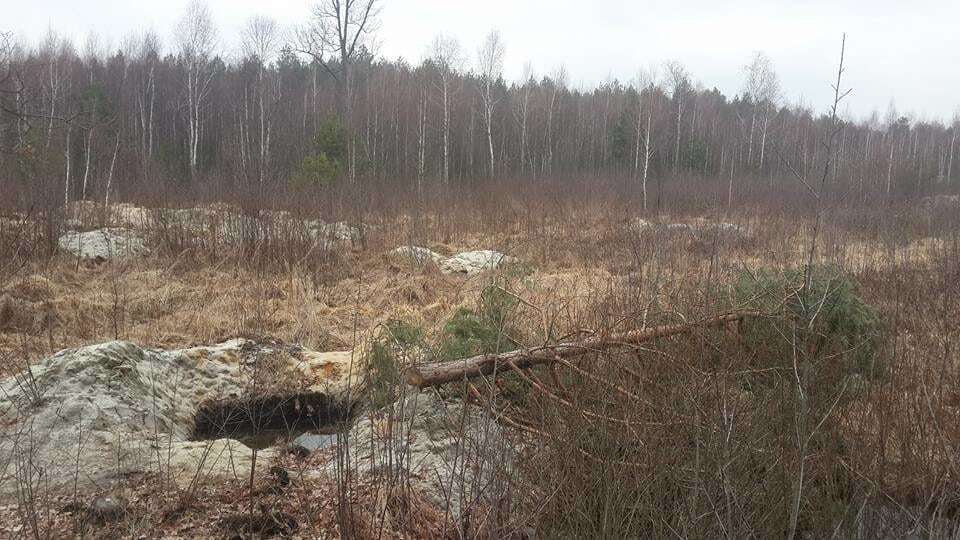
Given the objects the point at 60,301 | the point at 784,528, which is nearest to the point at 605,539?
the point at 784,528

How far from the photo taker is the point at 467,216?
14484mm

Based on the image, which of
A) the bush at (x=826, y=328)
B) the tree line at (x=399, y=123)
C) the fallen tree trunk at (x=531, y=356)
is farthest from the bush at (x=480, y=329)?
the tree line at (x=399, y=123)

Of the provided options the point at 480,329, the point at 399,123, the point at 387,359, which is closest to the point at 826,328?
the point at 480,329

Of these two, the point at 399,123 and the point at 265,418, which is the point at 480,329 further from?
the point at 399,123

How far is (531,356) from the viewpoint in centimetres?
367

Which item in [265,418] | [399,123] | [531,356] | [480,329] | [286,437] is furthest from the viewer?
[399,123]

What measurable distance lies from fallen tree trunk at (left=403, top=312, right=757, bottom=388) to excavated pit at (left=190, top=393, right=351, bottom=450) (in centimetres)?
118

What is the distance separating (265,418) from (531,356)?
226 cm

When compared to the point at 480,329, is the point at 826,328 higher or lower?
higher

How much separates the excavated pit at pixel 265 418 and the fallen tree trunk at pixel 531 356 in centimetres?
118

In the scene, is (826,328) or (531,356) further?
(826,328)

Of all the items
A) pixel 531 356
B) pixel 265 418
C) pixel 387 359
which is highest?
pixel 531 356

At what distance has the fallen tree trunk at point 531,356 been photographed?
135 inches

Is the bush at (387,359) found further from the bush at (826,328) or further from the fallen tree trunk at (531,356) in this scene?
the bush at (826,328)
